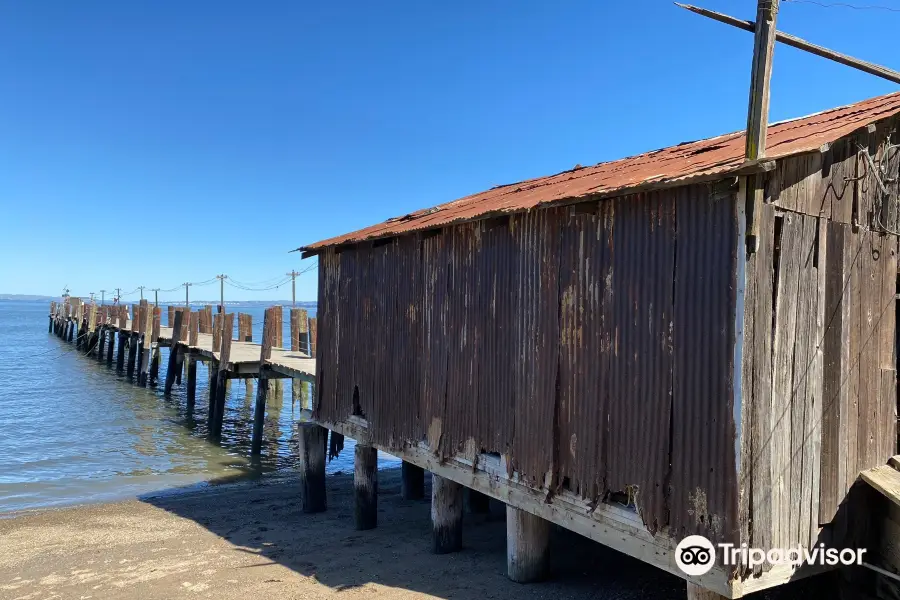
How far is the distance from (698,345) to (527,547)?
381cm

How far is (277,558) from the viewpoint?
954 centimetres

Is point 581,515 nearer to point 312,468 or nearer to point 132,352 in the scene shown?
point 312,468

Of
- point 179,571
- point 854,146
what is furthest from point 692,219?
point 179,571

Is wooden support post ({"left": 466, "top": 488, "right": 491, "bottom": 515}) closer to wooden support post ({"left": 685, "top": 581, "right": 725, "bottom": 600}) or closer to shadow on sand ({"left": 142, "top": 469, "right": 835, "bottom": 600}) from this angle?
shadow on sand ({"left": 142, "top": 469, "right": 835, "bottom": 600})

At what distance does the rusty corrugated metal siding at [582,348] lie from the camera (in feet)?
17.1

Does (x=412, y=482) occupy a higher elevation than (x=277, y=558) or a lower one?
higher

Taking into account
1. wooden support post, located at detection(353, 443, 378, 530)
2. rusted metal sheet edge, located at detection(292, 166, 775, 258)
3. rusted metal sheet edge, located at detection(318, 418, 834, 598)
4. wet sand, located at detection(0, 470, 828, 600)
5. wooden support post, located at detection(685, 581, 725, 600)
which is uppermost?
rusted metal sheet edge, located at detection(292, 166, 775, 258)

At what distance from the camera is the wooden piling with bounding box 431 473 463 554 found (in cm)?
923

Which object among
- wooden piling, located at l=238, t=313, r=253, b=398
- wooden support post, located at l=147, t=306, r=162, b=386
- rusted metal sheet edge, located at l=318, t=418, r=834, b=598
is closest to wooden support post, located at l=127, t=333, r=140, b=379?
wooden support post, located at l=147, t=306, r=162, b=386

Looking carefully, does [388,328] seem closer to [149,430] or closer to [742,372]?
[742,372]

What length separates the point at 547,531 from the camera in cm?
781

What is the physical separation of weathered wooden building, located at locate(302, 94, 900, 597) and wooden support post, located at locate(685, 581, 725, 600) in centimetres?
16

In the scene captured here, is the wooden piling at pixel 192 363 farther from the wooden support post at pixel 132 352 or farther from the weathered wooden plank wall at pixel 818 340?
the weathered wooden plank wall at pixel 818 340

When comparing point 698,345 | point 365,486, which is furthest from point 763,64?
point 365,486
